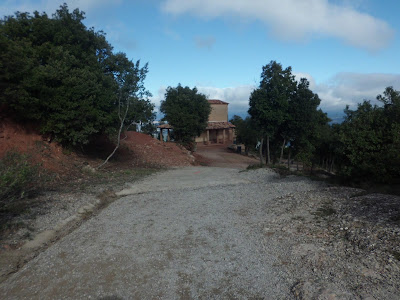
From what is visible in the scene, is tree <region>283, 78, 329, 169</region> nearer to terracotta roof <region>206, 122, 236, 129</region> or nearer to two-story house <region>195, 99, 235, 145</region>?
terracotta roof <region>206, 122, 236, 129</region>

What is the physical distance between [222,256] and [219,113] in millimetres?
44572

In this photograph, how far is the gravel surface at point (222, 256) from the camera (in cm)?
452

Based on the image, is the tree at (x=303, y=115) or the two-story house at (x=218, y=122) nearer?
the tree at (x=303, y=115)

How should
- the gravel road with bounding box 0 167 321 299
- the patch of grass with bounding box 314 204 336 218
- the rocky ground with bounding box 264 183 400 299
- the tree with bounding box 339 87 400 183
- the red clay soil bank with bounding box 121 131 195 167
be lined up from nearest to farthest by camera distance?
the rocky ground with bounding box 264 183 400 299
the gravel road with bounding box 0 167 321 299
the patch of grass with bounding box 314 204 336 218
the tree with bounding box 339 87 400 183
the red clay soil bank with bounding box 121 131 195 167

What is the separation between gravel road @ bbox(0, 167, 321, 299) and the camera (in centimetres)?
463

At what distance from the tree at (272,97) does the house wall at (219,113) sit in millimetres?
26133

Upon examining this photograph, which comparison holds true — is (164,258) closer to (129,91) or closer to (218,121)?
(129,91)

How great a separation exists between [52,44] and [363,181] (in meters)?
17.2

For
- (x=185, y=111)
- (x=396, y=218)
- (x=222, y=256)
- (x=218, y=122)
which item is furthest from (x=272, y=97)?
(x=218, y=122)

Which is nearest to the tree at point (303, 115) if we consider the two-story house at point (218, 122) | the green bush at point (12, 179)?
the green bush at point (12, 179)

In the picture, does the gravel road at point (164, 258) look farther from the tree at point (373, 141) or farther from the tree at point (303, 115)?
the tree at point (303, 115)

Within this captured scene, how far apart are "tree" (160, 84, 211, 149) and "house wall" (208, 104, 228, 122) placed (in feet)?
51.3

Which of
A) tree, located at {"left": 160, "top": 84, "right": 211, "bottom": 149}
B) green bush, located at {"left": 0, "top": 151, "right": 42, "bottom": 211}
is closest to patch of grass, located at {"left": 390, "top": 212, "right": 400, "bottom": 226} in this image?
green bush, located at {"left": 0, "top": 151, "right": 42, "bottom": 211}

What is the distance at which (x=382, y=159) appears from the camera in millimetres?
10680
